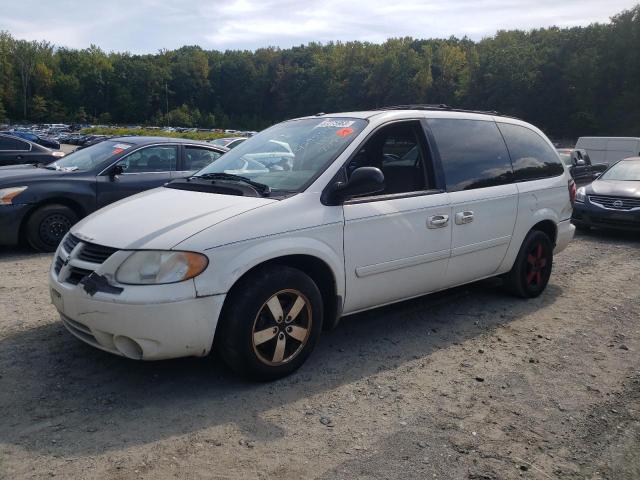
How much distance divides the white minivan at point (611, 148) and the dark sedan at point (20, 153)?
16944mm

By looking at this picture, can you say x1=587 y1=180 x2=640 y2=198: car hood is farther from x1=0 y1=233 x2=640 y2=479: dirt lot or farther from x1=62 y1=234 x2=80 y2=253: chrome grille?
x1=62 y1=234 x2=80 y2=253: chrome grille

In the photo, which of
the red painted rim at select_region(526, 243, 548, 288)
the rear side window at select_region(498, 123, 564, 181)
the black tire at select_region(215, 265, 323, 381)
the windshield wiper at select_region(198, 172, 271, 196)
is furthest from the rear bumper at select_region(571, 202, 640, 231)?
the black tire at select_region(215, 265, 323, 381)

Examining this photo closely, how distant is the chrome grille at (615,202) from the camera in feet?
32.5

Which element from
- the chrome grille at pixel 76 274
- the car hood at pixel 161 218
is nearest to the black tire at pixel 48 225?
the car hood at pixel 161 218

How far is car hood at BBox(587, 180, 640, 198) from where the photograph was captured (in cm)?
1006

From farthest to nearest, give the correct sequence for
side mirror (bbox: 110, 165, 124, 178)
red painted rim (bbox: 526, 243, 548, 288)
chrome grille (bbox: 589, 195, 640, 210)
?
chrome grille (bbox: 589, 195, 640, 210)
side mirror (bbox: 110, 165, 124, 178)
red painted rim (bbox: 526, 243, 548, 288)

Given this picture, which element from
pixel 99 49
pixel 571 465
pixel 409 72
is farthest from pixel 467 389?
pixel 99 49

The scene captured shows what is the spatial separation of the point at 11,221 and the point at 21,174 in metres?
0.72

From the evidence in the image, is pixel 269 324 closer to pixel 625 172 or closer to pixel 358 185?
pixel 358 185

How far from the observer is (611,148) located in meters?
19.5

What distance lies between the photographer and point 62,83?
396ft

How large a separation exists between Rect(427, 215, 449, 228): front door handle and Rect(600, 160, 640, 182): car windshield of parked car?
770 cm

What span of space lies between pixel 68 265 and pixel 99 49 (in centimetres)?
15102

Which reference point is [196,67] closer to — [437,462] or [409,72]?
[409,72]
